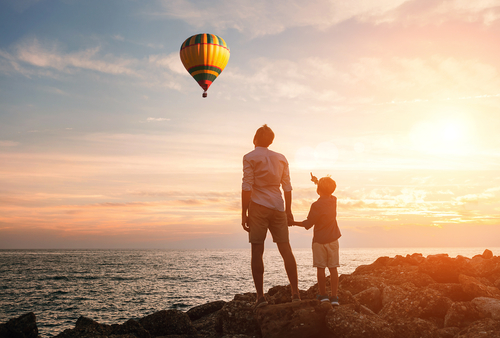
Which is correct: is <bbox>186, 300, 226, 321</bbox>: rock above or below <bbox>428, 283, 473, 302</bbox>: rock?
below

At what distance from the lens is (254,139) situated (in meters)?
5.98

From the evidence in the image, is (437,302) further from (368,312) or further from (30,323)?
(30,323)

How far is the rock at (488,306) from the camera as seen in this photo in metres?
6.50

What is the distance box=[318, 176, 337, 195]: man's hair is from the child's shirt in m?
0.18

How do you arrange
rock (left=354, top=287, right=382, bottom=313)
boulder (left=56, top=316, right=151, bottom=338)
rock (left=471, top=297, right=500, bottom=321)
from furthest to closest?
rock (left=354, top=287, right=382, bottom=313) < boulder (left=56, top=316, right=151, bottom=338) < rock (left=471, top=297, right=500, bottom=321)

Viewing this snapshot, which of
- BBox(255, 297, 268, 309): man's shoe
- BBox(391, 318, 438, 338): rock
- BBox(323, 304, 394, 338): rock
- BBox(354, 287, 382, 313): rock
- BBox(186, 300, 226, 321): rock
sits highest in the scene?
BBox(255, 297, 268, 309): man's shoe

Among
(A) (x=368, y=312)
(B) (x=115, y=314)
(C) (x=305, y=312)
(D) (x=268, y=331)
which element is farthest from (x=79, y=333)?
(B) (x=115, y=314)

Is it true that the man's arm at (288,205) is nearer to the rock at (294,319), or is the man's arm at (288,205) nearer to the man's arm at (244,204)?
the man's arm at (244,204)

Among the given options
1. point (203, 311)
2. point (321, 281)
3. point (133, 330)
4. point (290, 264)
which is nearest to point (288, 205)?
point (290, 264)

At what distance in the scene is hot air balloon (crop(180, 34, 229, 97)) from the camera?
23000mm

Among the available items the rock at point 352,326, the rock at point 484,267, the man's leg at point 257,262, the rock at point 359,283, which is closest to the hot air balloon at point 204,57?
the rock at point 359,283

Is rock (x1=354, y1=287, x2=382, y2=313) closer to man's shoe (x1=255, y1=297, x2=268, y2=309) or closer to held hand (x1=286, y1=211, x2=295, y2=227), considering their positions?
man's shoe (x1=255, y1=297, x2=268, y2=309)

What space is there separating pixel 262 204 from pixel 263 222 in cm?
31

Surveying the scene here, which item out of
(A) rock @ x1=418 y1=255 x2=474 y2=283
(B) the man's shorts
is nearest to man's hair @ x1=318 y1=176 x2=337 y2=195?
(B) the man's shorts
